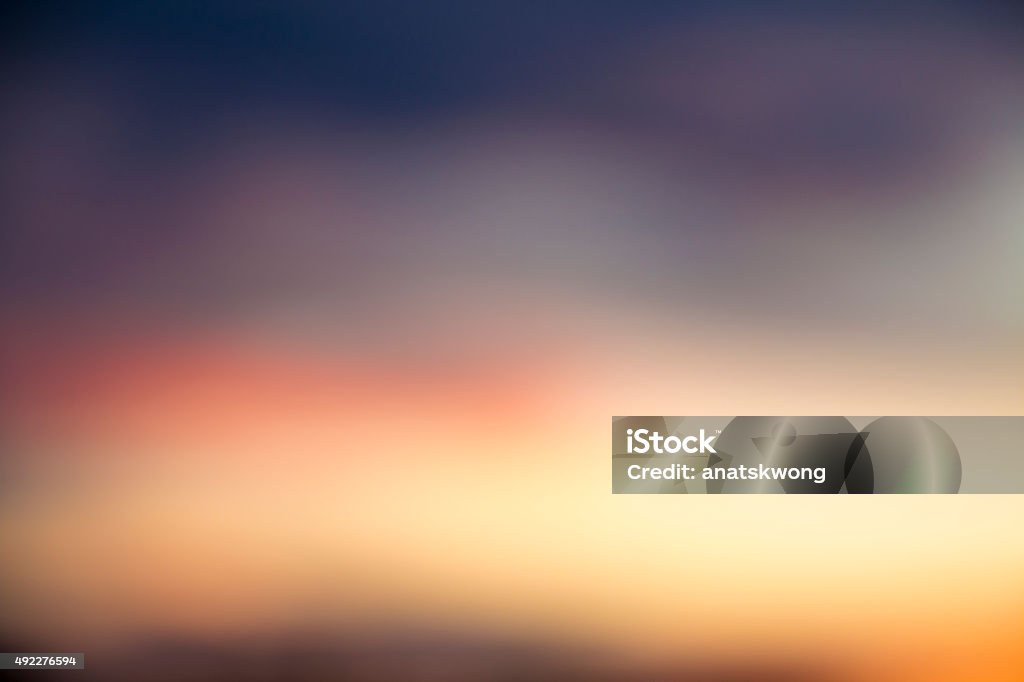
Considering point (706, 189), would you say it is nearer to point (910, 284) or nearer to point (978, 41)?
point (910, 284)

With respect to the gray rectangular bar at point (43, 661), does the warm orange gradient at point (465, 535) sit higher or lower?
higher

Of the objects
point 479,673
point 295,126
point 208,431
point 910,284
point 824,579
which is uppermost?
point 295,126

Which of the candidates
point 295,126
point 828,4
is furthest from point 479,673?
point 828,4

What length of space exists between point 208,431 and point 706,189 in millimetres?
1629

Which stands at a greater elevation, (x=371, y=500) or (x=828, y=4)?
(x=828, y=4)

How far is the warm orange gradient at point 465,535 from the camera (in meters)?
2.11

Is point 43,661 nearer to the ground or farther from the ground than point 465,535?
nearer to the ground

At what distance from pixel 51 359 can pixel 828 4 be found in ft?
8.30

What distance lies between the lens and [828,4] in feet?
7.12

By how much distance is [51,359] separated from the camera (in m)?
2.15

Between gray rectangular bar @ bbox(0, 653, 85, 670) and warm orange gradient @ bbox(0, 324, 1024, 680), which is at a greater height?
warm orange gradient @ bbox(0, 324, 1024, 680)

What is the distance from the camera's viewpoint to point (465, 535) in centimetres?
212

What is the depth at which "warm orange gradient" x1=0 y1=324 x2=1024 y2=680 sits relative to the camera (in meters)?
2.11

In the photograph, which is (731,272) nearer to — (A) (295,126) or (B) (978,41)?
(B) (978,41)
